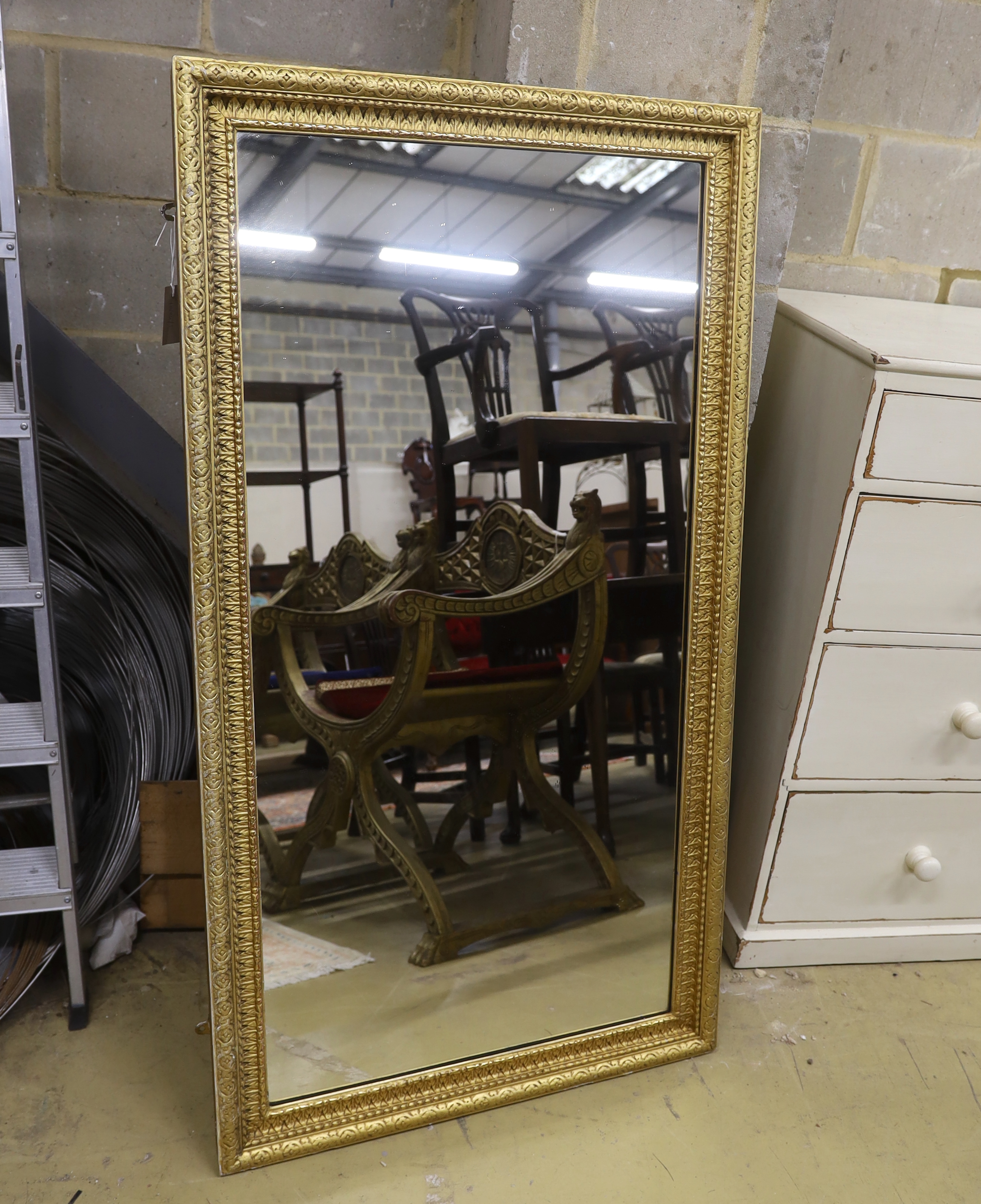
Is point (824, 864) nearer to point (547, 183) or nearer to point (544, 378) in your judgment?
point (544, 378)

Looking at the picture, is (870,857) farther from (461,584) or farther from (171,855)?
(171,855)

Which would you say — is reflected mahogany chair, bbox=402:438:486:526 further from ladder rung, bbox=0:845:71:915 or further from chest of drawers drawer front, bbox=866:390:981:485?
ladder rung, bbox=0:845:71:915

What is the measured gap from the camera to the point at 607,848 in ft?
4.36

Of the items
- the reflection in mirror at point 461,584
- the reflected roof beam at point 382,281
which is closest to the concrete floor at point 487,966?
the reflection in mirror at point 461,584

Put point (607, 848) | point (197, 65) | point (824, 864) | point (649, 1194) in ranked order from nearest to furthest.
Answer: point (197, 65) < point (649, 1194) < point (607, 848) < point (824, 864)

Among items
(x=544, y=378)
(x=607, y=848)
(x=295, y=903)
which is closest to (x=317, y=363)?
(x=544, y=378)

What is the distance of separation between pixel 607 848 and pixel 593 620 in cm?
37

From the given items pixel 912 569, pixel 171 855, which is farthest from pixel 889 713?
pixel 171 855

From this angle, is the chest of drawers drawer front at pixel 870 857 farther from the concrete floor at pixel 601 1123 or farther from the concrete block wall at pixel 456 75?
the concrete block wall at pixel 456 75

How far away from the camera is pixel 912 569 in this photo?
1.36 metres

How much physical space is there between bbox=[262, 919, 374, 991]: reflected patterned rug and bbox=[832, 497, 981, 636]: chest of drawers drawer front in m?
0.90

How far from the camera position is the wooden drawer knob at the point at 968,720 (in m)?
1.43

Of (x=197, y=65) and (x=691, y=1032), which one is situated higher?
(x=197, y=65)

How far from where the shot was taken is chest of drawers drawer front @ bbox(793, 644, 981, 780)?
1407 millimetres
